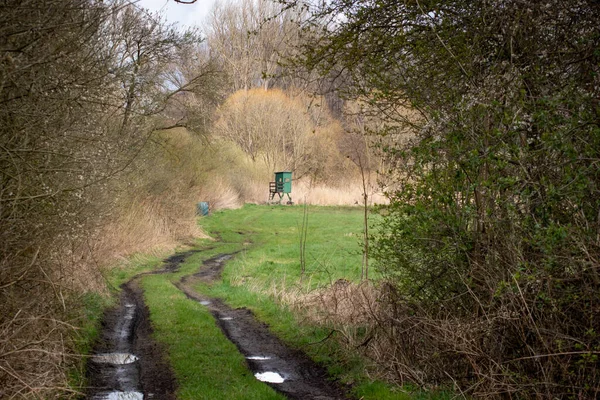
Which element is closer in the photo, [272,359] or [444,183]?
[444,183]

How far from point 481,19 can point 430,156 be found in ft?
5.66

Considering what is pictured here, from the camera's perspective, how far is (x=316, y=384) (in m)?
8.62

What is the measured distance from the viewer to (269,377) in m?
8.90

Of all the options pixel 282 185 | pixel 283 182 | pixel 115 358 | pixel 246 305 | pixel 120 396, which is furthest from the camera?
pixel 282 185

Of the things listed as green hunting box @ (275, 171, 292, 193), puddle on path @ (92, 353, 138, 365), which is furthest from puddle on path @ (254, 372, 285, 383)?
green hunting box @ (275, 171, 292, 193)

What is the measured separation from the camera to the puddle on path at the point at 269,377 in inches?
344

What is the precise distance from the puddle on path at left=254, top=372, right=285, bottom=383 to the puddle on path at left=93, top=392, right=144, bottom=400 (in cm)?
163

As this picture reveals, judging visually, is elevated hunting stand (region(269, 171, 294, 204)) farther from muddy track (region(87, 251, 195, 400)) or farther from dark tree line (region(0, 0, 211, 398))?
dark tree line (region(0, 0, 211, 398))

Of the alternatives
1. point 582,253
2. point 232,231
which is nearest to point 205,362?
point 582,253

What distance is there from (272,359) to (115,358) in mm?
2365

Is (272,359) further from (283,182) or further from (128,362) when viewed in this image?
(283,182)

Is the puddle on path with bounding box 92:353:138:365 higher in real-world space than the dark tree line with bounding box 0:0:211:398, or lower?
lower

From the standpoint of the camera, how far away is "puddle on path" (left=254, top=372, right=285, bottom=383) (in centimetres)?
873

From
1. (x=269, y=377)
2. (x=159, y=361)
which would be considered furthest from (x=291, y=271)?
(x=269, y=377)
